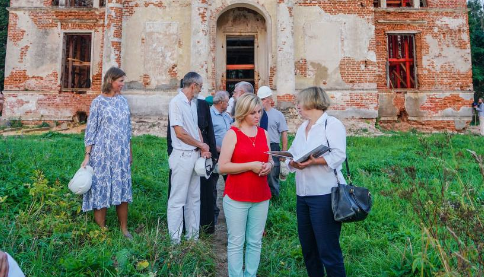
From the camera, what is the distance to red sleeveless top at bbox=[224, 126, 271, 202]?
8.51 feet

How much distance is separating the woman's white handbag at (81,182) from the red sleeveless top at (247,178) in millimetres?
1426

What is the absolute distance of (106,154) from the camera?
3412 mm

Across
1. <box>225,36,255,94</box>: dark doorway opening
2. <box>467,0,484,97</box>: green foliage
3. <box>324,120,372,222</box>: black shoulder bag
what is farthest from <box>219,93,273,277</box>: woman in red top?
<box>467,0,484,97</box>: green foliage

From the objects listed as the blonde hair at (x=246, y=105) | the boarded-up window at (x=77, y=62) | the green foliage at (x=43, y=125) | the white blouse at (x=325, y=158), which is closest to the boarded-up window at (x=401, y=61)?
the white blouse at (x=325, y=158)

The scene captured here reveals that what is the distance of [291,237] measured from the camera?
12.4 feet

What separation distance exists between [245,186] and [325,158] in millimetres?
675

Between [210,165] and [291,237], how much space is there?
132 cm

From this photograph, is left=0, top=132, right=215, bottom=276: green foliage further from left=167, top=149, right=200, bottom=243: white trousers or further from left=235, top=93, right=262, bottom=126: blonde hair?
left=235, top=93, right=262, bottom=126: blonde hair

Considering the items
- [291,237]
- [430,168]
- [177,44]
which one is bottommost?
[291,237]

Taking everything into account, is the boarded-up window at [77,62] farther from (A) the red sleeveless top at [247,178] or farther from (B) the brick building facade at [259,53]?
(A) the red sleeveless top at [247,178]

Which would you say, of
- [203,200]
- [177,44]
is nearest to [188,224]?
[203,200]

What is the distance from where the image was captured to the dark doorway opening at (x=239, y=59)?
42.3 ft

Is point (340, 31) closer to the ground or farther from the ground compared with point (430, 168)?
farther from the ground

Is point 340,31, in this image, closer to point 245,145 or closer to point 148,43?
point 148,43
